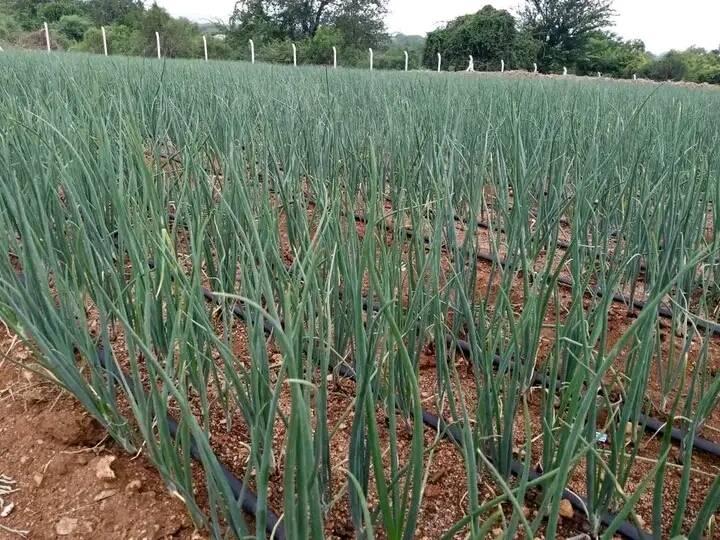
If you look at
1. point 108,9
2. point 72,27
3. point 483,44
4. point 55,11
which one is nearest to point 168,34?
point 72,27

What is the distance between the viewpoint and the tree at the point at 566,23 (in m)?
23.7

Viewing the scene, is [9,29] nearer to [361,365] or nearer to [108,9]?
[108,9]

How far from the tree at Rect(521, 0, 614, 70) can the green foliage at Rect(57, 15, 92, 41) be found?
17462mm

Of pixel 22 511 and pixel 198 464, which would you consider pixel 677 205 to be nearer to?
pixel 198 464

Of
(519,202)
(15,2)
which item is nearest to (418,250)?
(519,202)

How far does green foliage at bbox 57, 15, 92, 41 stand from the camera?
20041 mm

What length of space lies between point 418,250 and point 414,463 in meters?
0.42

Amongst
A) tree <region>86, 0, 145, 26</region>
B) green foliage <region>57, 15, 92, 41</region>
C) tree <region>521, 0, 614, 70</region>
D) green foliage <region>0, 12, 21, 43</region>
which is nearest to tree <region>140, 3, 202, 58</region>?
green foliage <region>0, 12, 21, 43</region>

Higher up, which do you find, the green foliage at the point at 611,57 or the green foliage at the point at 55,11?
the green foliage at the point at 55,11

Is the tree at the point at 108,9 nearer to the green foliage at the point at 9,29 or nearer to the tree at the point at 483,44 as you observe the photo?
the green foliage at the point at 9,29

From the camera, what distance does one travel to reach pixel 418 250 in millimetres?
891

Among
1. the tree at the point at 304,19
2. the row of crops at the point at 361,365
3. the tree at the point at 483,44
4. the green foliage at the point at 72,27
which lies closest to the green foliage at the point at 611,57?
the tree at the point at 483,44

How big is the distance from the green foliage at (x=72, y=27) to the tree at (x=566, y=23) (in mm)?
17462

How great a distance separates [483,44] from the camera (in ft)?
62.8
